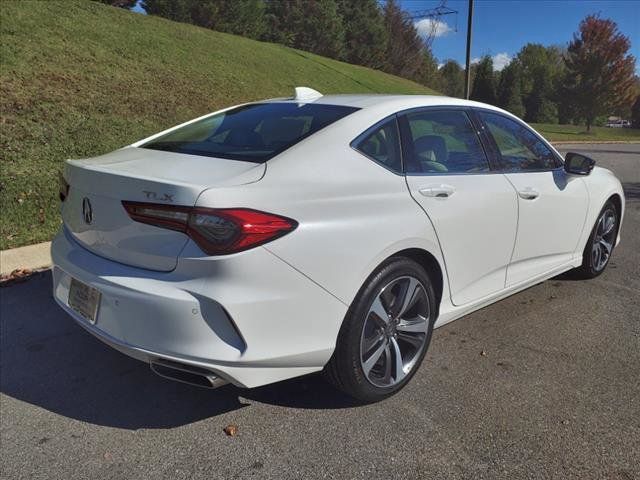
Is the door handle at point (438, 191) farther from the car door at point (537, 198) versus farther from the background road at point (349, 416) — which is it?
the background road at point (349, 416)

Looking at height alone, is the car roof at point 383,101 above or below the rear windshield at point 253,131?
above

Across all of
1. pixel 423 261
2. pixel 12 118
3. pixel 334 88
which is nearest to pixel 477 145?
pixel 423 261

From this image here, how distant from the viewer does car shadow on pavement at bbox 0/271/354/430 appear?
3.02 m

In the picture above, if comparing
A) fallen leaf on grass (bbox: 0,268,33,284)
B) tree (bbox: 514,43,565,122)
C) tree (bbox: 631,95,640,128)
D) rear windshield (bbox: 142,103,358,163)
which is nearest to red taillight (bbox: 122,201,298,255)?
rear windshield (bbox: 142,103,358,163)

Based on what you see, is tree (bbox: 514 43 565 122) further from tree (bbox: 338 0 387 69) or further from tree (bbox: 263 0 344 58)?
tree (bbox: 263 0 344 58)

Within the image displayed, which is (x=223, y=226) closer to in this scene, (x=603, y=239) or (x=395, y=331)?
(x=395, y=331)

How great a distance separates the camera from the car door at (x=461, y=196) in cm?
319

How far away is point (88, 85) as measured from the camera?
1139 centimetres

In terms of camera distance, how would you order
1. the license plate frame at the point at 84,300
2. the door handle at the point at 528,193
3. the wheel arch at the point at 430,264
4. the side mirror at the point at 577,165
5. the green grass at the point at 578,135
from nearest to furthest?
the license plate frame at the point at 84,300
the wheel arch at the point at 430,264
the door handle at the point at 528,193
the side mirror at the point at 577,165
the green grass at the point at 578,135

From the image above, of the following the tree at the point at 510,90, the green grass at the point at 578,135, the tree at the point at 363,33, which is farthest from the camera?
the tree at the point at 510,90

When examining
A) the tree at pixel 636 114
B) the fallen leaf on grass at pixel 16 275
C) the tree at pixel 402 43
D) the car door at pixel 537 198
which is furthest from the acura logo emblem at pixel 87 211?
the tree at pixel 636 114

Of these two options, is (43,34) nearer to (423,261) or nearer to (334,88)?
(334,88)

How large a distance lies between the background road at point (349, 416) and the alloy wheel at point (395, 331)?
0.57 feet

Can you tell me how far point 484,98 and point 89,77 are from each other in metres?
50.7
